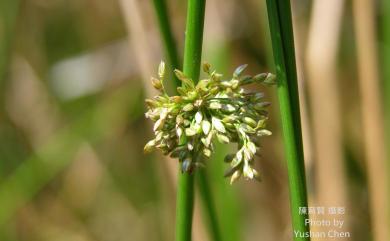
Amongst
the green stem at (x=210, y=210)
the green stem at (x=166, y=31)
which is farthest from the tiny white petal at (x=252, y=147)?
the green stem at (x=210, y=210)

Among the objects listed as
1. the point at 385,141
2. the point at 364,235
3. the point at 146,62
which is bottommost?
the point at 364,235

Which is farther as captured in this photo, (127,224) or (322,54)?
(127,224)

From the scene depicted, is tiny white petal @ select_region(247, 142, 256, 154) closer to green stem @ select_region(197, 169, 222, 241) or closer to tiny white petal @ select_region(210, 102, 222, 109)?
tiny white petal @ select_region(210, 102, 222, 109)

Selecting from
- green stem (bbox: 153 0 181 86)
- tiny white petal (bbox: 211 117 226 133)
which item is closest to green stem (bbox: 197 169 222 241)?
green stem (bbox: 153 0 181 86)

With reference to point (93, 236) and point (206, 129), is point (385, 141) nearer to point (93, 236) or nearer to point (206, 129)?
point (206, 129)

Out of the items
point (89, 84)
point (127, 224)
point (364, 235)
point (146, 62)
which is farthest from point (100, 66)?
point (364, 235)

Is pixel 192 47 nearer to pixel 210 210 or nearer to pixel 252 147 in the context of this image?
pixel 252 147
